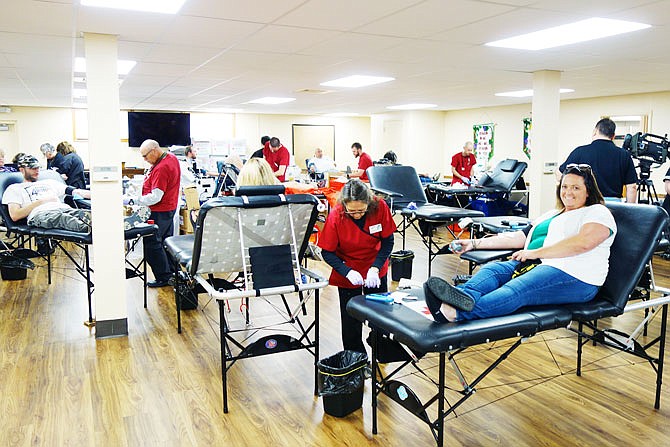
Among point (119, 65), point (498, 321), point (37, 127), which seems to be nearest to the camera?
point (498, 321)

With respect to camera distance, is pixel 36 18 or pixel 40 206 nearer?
pixel 36 18

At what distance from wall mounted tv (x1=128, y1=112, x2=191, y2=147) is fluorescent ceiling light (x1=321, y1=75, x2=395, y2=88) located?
6651 mm

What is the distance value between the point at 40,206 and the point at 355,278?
3.29 m

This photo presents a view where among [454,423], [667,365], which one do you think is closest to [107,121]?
[454,423]

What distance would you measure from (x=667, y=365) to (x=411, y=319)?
2051 millimetres

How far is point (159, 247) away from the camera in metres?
5.00

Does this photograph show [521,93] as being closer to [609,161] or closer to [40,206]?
[609,161]

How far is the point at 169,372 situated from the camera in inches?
131

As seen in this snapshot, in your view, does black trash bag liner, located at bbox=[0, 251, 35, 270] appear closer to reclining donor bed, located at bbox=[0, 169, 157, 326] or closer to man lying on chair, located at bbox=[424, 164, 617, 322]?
reclining donor bed, located at bbox=[0, 169, 157, 326]

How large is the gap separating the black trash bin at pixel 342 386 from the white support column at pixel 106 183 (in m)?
1.90

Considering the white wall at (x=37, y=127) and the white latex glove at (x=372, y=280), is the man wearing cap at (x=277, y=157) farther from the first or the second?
the white wall at (x=37, y=127)

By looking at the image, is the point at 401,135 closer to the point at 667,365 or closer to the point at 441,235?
the point at 441,235

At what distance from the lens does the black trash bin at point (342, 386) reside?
2.72 metres

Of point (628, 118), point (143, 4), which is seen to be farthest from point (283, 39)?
point (628, 118)
